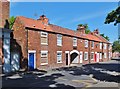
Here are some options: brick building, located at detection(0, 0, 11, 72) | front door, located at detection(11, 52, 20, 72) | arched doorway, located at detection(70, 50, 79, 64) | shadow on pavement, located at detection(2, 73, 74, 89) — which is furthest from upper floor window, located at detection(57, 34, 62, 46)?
shadow on pavement, located at detection(2, 73, 74, 89)

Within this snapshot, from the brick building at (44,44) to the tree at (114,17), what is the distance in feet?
34.1

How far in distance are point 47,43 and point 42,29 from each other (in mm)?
2285

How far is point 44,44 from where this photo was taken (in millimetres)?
28984

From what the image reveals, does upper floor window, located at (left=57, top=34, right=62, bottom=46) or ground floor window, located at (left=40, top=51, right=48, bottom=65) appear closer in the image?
ground floor window, located at (left=40, top=51, right=48, bottom=65)

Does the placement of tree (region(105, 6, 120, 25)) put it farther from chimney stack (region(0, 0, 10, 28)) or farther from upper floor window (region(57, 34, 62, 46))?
upper floor window (region(57, 34, 62, 46))

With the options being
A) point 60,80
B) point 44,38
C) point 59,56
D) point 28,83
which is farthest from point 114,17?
point 59,56

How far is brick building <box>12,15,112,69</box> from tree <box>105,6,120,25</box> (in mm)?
10382

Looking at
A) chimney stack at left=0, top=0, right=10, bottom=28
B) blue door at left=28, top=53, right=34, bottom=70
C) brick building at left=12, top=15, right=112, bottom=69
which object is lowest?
blue door at left=28, top=53, right=34, bottom=70

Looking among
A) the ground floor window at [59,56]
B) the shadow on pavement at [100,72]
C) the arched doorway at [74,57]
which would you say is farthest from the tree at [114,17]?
the arched doorway at [74,57]

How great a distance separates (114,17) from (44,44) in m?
12.5

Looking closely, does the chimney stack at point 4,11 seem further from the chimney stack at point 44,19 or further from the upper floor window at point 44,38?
the chimney stack at point 44,19

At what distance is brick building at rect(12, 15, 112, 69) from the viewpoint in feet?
85.3

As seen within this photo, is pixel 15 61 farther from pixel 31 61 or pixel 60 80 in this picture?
pixel 60 80

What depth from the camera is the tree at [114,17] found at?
18120mm
